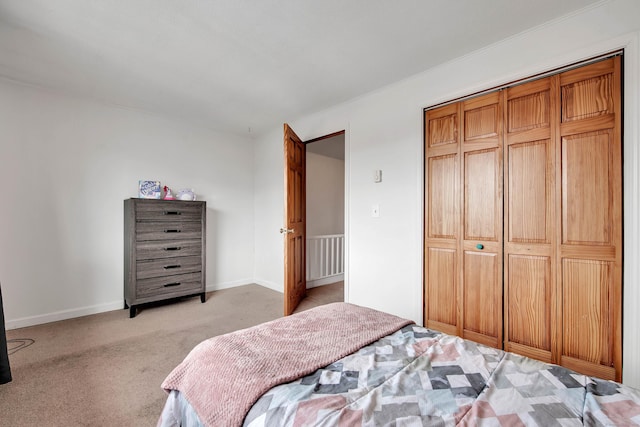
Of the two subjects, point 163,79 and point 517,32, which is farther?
point 163,79

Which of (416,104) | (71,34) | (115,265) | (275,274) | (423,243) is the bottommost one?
(275,274)

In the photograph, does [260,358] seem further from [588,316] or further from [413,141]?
[413,141]

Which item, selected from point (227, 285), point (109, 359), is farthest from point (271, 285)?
point (109, 359)

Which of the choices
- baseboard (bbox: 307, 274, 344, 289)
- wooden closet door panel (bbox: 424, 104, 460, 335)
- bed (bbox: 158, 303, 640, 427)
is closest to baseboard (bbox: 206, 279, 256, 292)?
baseboard (bbox: 307, 274, 344, 289)

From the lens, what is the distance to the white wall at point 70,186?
2881 mm

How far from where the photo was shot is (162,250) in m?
3.41

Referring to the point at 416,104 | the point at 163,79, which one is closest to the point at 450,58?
the point at 416,104

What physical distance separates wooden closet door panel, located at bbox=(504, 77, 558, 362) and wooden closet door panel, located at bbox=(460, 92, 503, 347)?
68mm

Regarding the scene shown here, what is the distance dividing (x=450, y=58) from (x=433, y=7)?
698mm

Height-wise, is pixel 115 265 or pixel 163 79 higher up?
pixel 163 79

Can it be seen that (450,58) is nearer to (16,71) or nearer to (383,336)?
(383,336)

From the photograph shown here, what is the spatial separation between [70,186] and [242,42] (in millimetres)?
2500

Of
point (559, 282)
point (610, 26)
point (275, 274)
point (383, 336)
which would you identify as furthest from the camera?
point (275, 274)

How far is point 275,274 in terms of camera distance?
4.34 m
